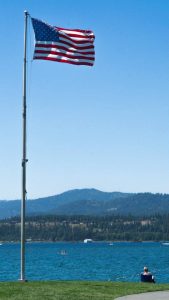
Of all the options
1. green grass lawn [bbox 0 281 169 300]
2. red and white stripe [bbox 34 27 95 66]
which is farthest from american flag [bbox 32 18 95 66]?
green grass lawn [bbox 0 281 169 300]

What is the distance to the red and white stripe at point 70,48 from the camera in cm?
2647

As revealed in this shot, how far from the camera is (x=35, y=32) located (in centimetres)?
2684

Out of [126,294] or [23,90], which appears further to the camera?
[23,90]

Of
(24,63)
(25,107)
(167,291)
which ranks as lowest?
(167,291)

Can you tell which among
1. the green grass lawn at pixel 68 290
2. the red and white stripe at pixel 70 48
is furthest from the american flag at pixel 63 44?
the green grass lawn at pixel 68 290

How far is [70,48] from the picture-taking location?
26.7 m

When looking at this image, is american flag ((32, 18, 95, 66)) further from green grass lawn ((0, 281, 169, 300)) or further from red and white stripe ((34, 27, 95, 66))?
green grass lawn ((0, 281, 169, 300))

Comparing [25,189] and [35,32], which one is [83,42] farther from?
[25,189]

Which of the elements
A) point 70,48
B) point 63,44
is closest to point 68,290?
point 70,48

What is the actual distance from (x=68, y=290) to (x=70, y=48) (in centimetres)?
937

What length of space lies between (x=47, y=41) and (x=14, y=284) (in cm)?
947

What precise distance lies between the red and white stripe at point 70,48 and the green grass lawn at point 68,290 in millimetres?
8647

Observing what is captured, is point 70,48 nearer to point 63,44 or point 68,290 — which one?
point 63,44

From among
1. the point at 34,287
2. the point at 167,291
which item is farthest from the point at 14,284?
the point at 167,291
